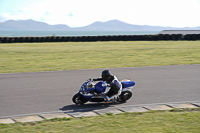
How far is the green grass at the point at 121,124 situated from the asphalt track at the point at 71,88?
3.85ft

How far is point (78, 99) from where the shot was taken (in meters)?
8.12

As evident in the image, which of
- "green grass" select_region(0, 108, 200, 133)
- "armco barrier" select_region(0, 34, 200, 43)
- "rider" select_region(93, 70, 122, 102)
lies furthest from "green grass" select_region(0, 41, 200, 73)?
"armco barrier" select_region(0, 34, 200, 43)

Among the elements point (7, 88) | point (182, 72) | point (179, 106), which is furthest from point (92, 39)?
point (179, 106)

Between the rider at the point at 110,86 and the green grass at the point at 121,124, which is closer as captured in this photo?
the green grass at the point at 121,124

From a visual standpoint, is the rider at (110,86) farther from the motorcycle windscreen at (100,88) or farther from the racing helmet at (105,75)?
the motorcycle windscreen at (100,88)

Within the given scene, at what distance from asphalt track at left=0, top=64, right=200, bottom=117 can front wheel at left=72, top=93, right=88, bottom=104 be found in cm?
15

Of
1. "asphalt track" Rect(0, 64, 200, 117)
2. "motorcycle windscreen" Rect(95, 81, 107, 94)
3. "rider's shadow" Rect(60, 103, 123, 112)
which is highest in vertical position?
"motorcycle windscreen" Rect(95, 81, 107, 94)

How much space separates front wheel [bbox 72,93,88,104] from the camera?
8.07 meters

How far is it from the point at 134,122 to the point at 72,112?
1708 millimetres

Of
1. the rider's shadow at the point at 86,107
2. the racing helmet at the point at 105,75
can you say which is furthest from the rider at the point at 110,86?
the rider's shadow at the point at 86,107

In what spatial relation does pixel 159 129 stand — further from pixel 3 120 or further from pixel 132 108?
pixel 3 120

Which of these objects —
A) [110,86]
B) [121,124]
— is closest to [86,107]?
[110,86]

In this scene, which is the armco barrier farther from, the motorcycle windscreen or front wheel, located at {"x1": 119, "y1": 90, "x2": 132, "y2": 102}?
the motorcycle windscreen

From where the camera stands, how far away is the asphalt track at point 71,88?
809 centimetres
